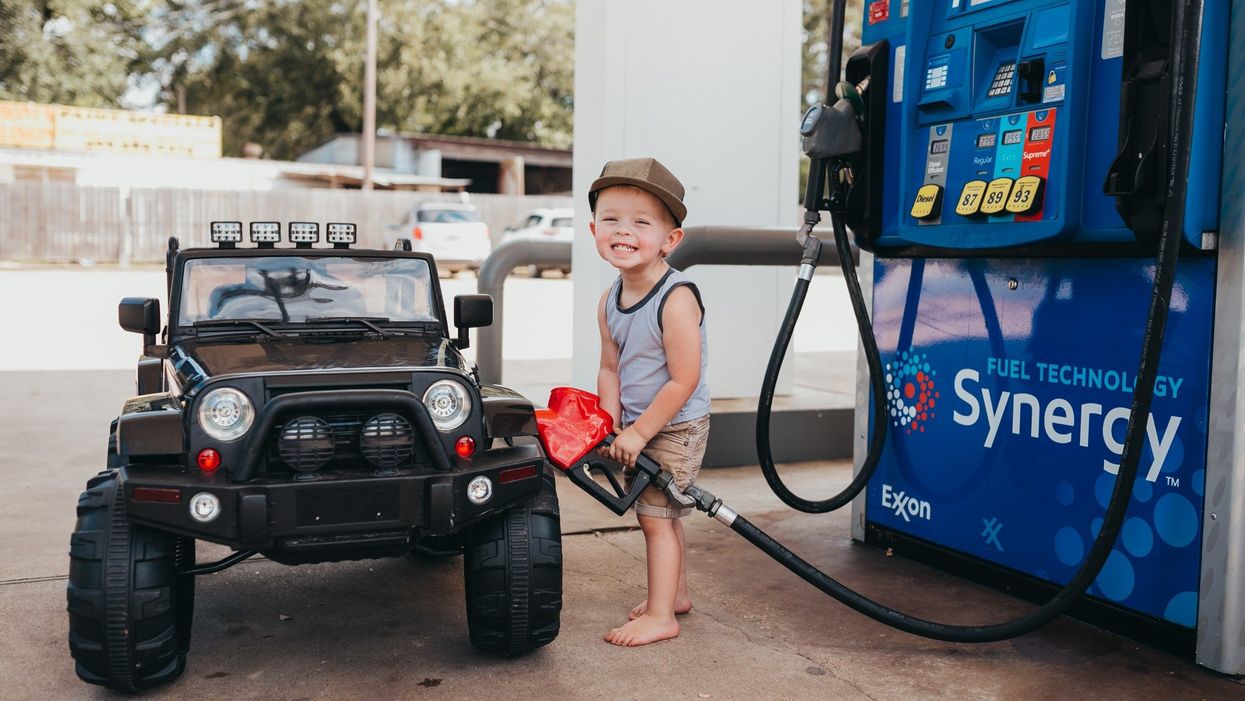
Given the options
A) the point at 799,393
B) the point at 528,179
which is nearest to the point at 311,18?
the point at 528,179

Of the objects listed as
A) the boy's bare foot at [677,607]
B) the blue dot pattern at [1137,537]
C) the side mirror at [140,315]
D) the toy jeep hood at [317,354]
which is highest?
the side mirror at [140,315]

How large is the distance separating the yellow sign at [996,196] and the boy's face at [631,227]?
107 cm

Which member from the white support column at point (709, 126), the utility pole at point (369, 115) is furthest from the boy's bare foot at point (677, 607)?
the utility pole at point (369, 115)

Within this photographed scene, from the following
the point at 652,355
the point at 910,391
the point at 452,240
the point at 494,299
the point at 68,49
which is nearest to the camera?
the point at 652,355

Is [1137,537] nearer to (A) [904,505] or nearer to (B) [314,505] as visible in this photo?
(A) [904,505]

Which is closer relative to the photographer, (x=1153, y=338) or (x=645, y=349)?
(x=1153, y=338)

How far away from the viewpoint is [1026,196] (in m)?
3.88

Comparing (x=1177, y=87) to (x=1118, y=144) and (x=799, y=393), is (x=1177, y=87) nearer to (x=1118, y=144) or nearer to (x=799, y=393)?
(x=1118, y=144)

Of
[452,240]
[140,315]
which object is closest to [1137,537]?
[140,315]

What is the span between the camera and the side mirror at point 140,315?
424 centimetres

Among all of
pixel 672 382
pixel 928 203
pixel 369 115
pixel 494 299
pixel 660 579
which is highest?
pixel 369 115

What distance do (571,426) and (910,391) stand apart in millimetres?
1688

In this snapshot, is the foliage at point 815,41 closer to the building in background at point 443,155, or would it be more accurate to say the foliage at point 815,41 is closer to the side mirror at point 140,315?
the building in background at point 443,155

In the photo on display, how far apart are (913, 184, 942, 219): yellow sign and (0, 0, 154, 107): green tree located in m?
37.8
